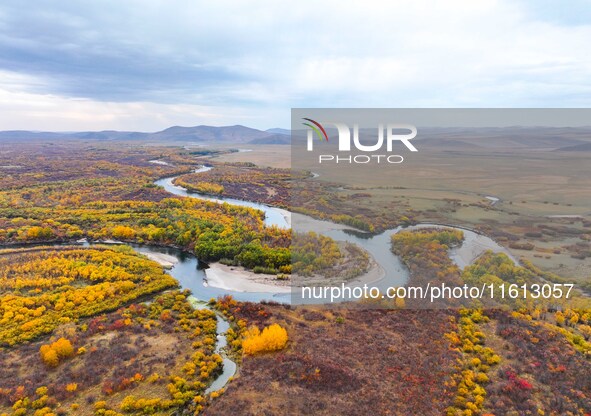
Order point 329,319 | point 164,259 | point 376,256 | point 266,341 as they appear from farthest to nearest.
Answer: point 164,259, point 376,256, point 329,319, point 266,341

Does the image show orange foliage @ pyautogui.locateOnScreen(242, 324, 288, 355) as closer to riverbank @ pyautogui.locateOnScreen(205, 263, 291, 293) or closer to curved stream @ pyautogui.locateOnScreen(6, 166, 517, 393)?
curved stream @ pyautogui.locateOnScreen(6, 166, 517, 393)

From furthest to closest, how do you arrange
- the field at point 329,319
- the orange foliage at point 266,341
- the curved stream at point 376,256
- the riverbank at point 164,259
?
the riverbank at point 164,259 → the curved stream at point 376,256 → the orange foliage at point 266,341 → the field at point 329,319

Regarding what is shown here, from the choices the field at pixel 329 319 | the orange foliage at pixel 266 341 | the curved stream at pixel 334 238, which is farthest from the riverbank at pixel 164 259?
the orange foliage at pixel 266 341

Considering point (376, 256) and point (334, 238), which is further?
point (334, 238)

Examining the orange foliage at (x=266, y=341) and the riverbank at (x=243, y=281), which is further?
the riverbank at (x=243, y=281)

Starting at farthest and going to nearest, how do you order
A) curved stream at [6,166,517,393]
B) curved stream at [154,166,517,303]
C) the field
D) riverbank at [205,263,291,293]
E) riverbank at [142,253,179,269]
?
riverbank at [142,253,179,269] < riverbank at [205,263,291,293] < curved stream at [154,166,517,303] < curved stream at [6,166,517,393] < the field

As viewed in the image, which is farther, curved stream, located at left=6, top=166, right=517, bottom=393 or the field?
curved stream, located at left=6, top=166, right=517, bottom=393

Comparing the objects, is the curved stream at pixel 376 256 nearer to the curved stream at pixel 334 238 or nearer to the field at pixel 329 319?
the curved stream at pixel 334 238

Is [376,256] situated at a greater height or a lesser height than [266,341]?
greater

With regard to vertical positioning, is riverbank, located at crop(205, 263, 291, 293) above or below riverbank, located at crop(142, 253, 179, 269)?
below

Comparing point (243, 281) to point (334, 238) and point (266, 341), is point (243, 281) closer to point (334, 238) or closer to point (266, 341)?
point (266, 341)

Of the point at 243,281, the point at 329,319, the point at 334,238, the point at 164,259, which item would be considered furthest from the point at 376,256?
the point at 164,259

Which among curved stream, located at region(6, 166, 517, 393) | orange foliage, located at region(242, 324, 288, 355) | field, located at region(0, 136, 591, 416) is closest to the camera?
field, located at region(0, 136, 591, 416)

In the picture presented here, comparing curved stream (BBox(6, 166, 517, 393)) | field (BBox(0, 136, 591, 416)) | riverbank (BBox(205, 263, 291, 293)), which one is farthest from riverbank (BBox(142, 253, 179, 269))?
riverbank (BBox(205, 263, 291, 293))
